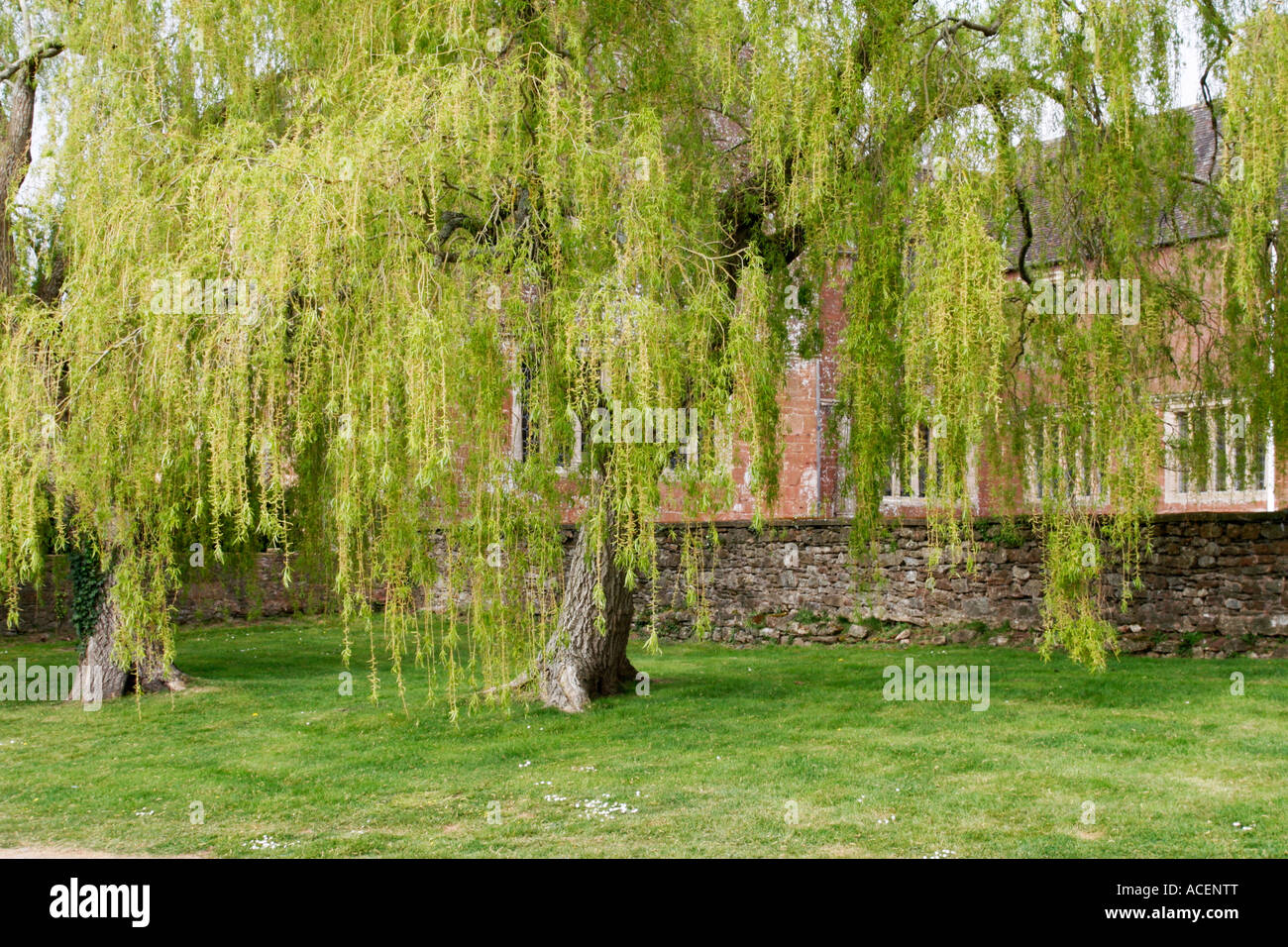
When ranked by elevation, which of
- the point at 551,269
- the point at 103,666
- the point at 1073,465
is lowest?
the point at 103,666

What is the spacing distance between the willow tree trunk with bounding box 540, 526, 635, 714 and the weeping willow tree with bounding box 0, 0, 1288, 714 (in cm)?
97

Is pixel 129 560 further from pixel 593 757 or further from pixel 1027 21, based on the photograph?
pixel 1027 21

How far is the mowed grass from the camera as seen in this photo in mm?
6281

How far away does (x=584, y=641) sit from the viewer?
418 inches

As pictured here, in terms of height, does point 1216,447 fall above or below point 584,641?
above

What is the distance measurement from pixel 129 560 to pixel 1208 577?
36.2 ft

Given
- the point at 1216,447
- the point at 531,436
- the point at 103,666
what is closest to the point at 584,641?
the point at 531,436

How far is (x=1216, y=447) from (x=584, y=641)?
612 cm

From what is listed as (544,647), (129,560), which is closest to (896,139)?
(544,647)

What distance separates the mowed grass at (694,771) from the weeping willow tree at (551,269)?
37.4 inches

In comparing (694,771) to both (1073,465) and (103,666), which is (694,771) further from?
(103,666)

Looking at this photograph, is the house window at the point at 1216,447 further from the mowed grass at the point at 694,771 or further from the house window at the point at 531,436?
the house window at the point at 531,436

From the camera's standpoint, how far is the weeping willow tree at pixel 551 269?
22.7ft

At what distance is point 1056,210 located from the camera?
9172mm
